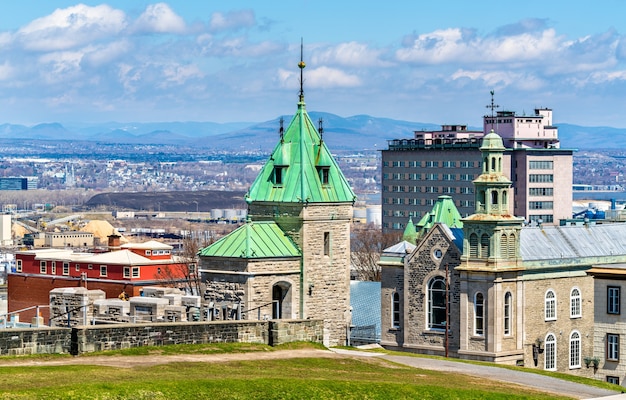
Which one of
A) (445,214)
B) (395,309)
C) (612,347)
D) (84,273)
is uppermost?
(445,214)

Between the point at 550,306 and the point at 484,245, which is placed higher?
the point at 484,245

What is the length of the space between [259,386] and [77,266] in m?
77.3

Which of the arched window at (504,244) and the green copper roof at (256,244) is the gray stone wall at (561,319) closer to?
the arched window at (504,244)

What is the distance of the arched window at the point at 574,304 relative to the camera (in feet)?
308

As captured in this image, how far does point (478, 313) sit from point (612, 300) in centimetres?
808

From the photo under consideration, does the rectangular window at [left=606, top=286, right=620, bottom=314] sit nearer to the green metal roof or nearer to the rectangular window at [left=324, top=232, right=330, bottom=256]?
the green metal roof

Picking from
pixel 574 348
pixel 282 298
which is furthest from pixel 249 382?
pixel 574 348

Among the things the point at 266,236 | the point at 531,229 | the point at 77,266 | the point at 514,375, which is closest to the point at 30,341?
the point at 514,375

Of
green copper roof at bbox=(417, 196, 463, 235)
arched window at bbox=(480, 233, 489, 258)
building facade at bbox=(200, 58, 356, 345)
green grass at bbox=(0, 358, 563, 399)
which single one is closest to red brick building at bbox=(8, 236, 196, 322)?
green copper roof at bbox=(417, 196, 463, 235)

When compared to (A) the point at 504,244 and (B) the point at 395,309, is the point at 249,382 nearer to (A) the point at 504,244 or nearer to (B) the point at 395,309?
(A) the point at 504,244

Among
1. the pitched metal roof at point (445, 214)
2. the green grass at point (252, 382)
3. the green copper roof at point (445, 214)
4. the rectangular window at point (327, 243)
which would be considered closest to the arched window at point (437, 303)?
the rectangular window at point (327, 243)

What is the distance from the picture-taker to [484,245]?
89.4m

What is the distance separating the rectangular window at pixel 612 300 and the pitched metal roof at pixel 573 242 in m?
3.35

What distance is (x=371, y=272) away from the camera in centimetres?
16062
